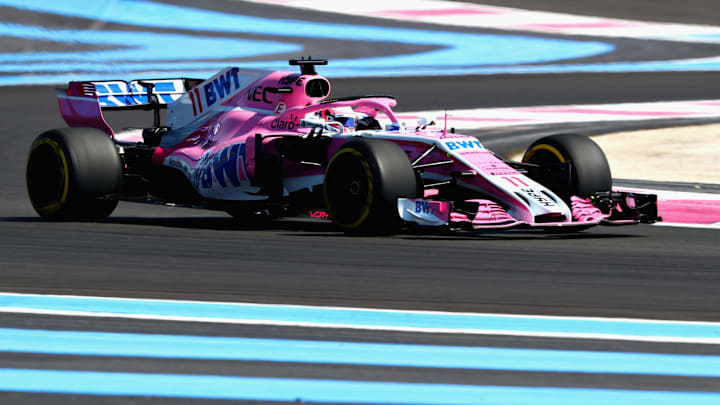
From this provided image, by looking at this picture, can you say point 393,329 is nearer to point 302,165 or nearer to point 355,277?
point 355,277

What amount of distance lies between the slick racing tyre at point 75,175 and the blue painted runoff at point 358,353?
5168mm

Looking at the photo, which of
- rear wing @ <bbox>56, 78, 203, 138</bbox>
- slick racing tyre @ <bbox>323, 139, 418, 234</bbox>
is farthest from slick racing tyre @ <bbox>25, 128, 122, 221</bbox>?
slick racing tyre @ <bbox>323, 139, 418, 234</bbox>

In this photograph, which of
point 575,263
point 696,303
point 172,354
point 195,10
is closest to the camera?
point 172,354

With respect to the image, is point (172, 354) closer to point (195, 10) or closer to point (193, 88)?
point (193, 88)

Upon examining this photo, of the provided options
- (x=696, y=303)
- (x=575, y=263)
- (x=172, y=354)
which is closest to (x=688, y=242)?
(x=575, y=263)

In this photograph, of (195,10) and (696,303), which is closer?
(696,303)

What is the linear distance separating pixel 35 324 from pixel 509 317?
7.41 ft

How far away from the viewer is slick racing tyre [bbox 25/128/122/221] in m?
10.9

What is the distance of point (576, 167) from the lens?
33.8 ft

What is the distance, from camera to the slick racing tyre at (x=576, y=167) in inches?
404

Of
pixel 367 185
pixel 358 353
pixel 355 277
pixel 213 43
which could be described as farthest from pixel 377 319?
pixel 213 43

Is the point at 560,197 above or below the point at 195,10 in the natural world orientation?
below

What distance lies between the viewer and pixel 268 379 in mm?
5004

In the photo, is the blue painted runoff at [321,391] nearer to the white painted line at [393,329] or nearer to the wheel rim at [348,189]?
the white painted line at [393,329]
